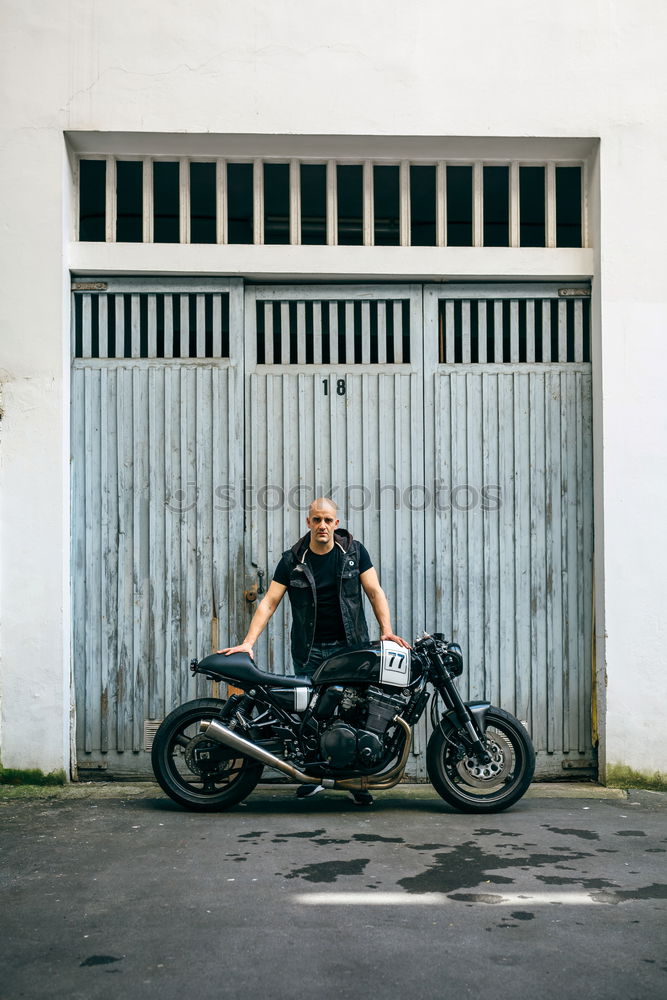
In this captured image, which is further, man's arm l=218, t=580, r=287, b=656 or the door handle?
the door handle

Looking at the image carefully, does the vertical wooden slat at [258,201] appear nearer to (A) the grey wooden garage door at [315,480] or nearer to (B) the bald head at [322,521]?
(A) the grey wooden garage door at [315,480]

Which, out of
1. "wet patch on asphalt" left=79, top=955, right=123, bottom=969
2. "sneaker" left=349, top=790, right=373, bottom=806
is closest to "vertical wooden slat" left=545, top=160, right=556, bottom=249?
"sneaker" left=349, top=790, right=373, bottom=806

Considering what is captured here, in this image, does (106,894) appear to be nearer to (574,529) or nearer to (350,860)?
(350,860)

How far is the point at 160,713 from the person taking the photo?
7.44 meters

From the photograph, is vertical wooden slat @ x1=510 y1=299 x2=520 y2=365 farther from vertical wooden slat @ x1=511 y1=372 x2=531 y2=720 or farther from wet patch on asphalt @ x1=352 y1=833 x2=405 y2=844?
wet patch on asphalt @ x1=352 y1=833 x2=405 y2=844

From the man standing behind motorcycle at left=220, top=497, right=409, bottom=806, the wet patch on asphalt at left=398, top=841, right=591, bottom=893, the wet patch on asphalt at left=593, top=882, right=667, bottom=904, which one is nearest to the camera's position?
the wet patch on asphalt at left=593, top=882, right=667, bottom=904

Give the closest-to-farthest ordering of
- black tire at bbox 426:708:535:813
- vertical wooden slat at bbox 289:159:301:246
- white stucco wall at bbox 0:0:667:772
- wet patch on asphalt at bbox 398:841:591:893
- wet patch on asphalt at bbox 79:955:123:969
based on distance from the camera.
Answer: wet patch on asphalt at bbox 79:955:123:969, wet patch on asphalt at bbox 398:841:591:893, black tire at bbox 426:708:535:813, white stucco wall at bbox 0:0:667:772, vertical wooden slat at bbox 289:159:301:246

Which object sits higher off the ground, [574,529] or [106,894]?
[574,529]

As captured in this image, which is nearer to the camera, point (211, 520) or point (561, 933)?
point (561, 933)

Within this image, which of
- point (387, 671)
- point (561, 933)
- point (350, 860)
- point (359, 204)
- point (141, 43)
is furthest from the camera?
point (359, 204)

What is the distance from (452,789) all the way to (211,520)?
8.37 feet

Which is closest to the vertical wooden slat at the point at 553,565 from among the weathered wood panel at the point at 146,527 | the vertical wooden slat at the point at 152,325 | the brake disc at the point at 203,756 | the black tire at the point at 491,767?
the black tire at the point at 491,767

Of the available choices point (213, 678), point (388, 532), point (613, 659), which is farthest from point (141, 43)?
point (613, 659)

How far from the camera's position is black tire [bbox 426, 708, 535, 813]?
6465 mm
